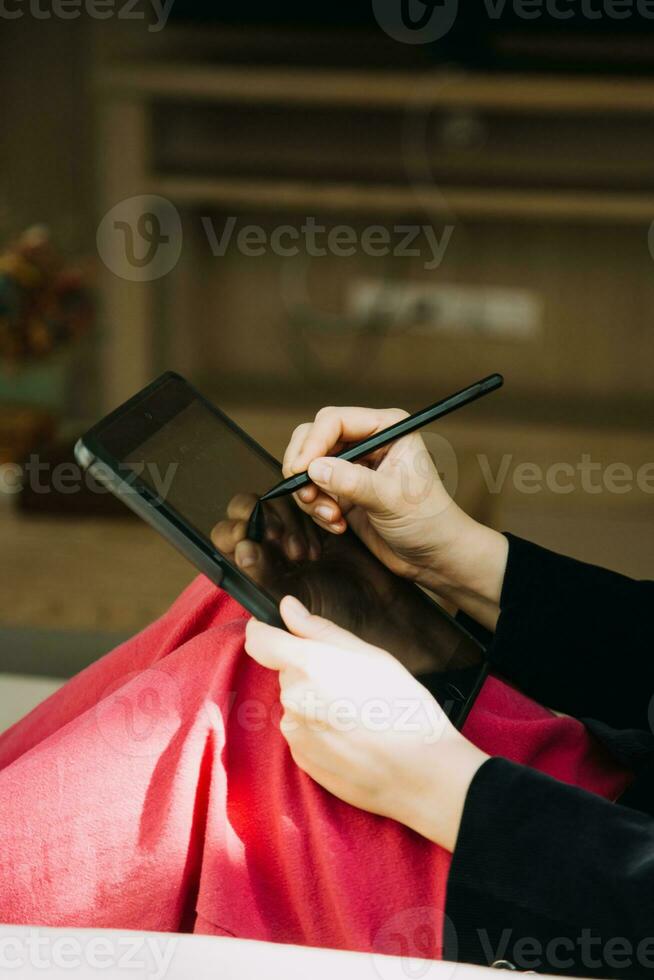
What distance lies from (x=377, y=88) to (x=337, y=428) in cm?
178

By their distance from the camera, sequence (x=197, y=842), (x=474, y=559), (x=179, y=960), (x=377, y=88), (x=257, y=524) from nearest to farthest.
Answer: (x=179, y=960) → (x=197, y=842) → (x=257, y=524) → (x=474, y=559) → (x=377, y=88)

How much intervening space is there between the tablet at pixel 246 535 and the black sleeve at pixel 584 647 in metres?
0.04

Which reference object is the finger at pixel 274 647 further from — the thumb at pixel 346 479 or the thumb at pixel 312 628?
the thumb at pixel 346 479

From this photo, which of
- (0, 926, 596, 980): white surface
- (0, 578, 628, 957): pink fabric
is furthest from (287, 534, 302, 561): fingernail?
(0, 926, 596, 980): white surface

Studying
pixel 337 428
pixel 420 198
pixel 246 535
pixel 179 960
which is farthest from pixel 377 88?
pixel 179 960

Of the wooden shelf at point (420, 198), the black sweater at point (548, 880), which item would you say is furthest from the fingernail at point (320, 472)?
the wooden shelf at point (420, 198)

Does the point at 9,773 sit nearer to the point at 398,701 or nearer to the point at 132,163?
the point at 398,701

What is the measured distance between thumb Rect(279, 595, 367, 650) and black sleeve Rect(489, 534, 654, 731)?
19 centimetres

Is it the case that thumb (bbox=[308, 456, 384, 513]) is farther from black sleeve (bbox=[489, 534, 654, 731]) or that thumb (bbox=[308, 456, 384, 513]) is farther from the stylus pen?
black sleeve (bbox=[489, 534, 654, 731])

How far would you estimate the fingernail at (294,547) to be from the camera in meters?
0.66

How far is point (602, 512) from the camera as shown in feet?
7.88

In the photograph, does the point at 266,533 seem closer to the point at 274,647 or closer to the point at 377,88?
the point at 274,647

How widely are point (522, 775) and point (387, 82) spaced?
2.04m

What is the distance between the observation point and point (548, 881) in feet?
1.63
